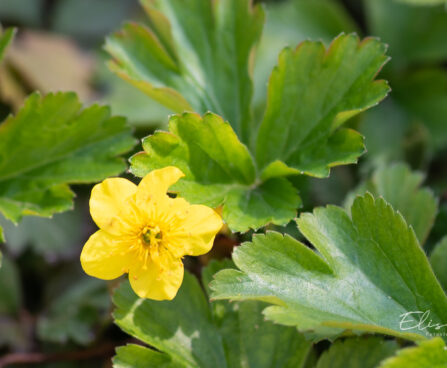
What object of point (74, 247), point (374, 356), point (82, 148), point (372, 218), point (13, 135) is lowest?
point (374, 356)

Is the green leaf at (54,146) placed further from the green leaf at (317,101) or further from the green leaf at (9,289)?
the green leaf at (9,289)

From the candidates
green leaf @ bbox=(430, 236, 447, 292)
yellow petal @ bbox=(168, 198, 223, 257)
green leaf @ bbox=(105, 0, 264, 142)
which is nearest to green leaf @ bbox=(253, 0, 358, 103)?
green leaf @ bbox=(105, 0, 264, 142)

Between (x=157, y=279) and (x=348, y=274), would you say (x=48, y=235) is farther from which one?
(x=348, y=274)

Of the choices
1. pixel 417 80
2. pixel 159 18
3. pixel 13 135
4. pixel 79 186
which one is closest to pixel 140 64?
pixel 159 18

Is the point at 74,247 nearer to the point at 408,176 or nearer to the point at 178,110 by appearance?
the point at 178,110

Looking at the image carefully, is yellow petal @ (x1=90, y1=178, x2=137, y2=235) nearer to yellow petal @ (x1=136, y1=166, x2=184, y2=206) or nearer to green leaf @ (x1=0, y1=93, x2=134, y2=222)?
yellow petal @ (x1=136, y1=166, x2=184, y2=206)

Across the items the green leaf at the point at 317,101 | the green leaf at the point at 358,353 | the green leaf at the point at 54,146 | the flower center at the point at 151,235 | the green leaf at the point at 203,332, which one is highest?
the green leaf at the point at 54,146

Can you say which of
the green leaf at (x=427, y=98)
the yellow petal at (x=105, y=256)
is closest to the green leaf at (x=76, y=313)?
the yellow petal at (x=105, y=256)

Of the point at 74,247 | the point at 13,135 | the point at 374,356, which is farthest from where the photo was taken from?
the point at 74,247
